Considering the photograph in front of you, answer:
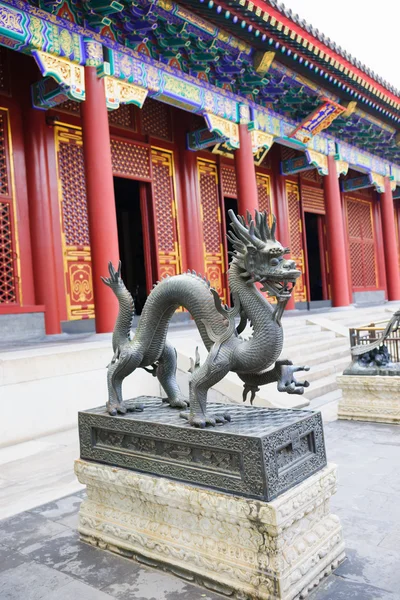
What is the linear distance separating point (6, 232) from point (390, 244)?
11.2 meters

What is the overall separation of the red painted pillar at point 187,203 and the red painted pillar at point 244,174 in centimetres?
128

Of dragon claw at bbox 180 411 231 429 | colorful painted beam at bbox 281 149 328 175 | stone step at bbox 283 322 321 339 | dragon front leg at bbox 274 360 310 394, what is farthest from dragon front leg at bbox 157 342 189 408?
colorful painted beam at bbox 281 149 328 175

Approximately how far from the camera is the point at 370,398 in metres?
4.94

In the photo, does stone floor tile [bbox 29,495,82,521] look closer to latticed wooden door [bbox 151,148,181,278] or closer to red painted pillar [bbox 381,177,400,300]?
latticed wooden door [bbox 151,148,181,278]

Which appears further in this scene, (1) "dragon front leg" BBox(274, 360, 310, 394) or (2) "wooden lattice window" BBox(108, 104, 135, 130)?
(2) "wooden lattice window" BBox(108, 104, 135, 130)

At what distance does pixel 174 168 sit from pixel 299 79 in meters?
2.99

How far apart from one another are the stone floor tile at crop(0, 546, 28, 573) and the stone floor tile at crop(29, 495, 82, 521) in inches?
16.1

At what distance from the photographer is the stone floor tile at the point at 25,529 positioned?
2.62 m

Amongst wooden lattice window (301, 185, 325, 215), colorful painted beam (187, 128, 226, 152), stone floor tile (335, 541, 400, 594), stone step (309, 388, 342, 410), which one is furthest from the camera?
wooden lattice window (301, 185, 325, 215)

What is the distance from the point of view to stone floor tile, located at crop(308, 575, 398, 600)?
1930 mm

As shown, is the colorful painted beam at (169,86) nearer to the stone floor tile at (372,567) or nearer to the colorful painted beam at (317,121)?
the colorful painted beam at (317,121)

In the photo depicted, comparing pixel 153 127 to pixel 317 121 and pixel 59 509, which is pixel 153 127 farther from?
pixel 59 509

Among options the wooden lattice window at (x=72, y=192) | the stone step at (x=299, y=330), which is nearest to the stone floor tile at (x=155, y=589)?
the stone step at (x=299, y=330)

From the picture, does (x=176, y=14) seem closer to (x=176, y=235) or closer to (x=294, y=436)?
(x=176, y=235)
